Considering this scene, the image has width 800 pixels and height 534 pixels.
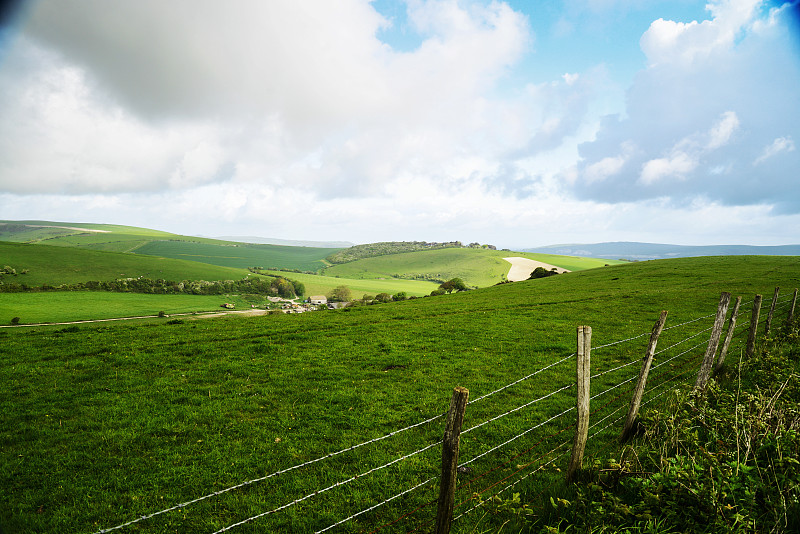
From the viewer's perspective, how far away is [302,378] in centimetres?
1293

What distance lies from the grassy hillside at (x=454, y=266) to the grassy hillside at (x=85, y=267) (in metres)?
65.2

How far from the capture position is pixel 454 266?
6732 inches

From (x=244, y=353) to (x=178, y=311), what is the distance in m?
70.6

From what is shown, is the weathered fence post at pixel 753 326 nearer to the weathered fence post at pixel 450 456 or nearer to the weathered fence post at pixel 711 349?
the weathered fence post at pixel 711 349

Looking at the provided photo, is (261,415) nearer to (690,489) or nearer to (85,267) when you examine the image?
(690,489)

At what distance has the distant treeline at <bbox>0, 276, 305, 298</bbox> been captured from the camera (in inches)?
3312

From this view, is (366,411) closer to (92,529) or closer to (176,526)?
(176,526)

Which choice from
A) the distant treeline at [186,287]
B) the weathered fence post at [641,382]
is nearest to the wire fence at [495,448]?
the weathered fence post at [641,382]

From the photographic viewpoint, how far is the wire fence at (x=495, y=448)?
578 cm

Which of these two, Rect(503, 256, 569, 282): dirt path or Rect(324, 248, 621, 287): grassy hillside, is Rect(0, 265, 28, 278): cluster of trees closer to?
Rect(324, 248, 621, 287): grassy hillside

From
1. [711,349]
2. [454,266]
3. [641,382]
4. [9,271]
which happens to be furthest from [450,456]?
[454,266]

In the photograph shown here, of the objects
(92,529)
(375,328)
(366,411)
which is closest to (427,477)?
(366,411)

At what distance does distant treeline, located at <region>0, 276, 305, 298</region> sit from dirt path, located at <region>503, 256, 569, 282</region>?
78.4 metres

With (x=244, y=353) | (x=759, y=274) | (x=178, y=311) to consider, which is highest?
(x=759, y=274)
